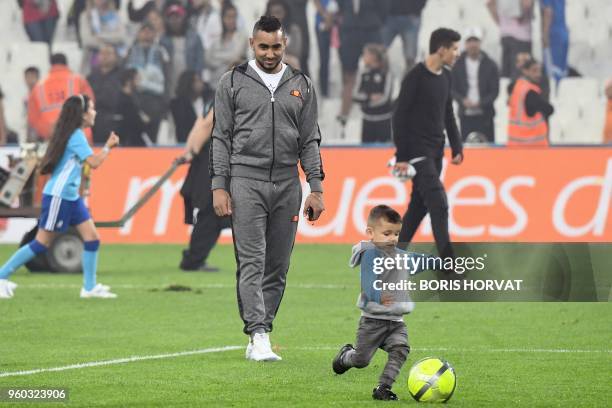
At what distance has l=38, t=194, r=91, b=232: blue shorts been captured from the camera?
1473 centimetres

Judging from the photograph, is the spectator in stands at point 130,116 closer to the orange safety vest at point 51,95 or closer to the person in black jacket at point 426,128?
the orange safety vest at point 51,95

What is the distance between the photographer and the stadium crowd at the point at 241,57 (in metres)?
24.0

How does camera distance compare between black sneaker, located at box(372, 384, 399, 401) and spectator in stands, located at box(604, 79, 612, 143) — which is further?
spectator in stands, located at box(604, 79, 612, 143)

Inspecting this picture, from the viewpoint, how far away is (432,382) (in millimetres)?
8109

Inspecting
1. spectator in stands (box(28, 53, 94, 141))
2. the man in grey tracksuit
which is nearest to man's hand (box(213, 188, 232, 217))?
the man in grey tracksuit

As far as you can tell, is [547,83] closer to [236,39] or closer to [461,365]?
[236,39]

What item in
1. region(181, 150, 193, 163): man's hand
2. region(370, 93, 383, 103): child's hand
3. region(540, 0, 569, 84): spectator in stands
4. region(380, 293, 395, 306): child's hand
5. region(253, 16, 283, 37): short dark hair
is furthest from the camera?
region(370, 93, 383, 103): child's hand

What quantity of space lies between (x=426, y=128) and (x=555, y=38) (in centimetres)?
879

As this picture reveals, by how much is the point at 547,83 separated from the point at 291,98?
14.7 meters

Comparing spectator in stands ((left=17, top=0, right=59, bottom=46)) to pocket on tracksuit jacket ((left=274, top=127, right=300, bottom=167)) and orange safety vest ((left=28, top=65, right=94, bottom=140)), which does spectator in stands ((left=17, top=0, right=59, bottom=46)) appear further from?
pocket on tracksuit jacket ((left=274, top=127, right=300, bottom=167))

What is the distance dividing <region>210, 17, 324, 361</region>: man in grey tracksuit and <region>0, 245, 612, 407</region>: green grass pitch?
21.0 inches

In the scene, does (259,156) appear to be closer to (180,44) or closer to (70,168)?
(70,168)

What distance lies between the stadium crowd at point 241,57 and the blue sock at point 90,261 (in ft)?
31.6

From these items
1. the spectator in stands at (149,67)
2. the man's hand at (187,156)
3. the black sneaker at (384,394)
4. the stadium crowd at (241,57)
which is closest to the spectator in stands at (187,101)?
the stadium crowd at (241,57)
